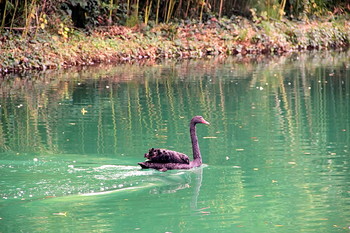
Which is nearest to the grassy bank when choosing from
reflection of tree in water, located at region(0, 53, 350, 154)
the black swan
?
reflection of tree in water, located at region(0, 53, 350, 154)

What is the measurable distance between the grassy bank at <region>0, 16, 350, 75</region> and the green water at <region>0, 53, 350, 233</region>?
3470 millimetres

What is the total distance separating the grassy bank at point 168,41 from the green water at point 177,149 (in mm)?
3470

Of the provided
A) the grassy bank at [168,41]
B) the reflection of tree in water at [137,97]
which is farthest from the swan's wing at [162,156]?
the grassy bank at [168,41]

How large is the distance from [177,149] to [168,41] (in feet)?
57.6

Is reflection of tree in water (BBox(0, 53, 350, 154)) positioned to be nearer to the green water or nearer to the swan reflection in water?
the green water

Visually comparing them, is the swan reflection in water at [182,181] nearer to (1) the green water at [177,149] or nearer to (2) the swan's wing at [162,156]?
(1) the green water at [177,149]

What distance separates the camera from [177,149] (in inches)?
464

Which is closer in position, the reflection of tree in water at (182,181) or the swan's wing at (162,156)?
the reflection of tree in water at (182,181)

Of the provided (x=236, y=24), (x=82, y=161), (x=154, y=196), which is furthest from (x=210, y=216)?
(x=236, y=24)

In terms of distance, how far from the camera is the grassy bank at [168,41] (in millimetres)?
24312

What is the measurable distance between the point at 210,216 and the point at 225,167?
240 centimetres

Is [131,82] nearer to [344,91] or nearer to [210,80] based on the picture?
[210,80]

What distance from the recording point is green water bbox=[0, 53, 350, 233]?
805 centimetres

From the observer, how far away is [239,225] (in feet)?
25.3
